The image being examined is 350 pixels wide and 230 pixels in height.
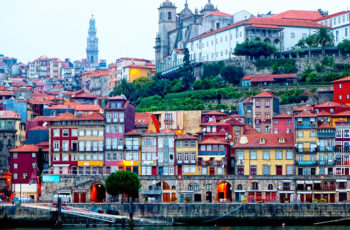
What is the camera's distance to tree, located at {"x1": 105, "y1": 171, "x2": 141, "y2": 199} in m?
85.3

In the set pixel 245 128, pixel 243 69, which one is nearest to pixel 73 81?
pixel 243 69

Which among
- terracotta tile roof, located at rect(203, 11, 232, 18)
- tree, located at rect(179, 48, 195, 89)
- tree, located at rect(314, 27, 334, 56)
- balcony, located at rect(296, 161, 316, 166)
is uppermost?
terracotta tile roof, located at rect(203, 11, 232, 18)

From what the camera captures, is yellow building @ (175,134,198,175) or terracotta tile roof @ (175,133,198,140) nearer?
yellow building @ (175,134,198,175)

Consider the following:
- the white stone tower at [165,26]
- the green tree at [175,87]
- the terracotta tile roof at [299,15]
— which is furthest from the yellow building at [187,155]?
the white stone tower at [165,26]

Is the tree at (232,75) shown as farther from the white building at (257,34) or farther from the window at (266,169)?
the window at (266,169)

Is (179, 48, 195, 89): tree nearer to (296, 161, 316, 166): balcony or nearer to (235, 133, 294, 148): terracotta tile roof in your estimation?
(235, 133, 294, 148): terracotta tile roof

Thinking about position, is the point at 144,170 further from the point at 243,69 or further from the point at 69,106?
the point at 243,69

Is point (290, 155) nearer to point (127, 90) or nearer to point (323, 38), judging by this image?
point (323, 38)

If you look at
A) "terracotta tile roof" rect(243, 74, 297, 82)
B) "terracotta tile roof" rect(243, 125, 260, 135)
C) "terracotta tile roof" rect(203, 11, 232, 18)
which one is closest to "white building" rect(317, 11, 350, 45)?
"terracotta tile roof" rect(243, 74, 297, 82)

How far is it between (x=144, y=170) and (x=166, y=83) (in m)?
46.3

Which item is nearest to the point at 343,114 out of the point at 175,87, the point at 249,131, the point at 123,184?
the point at 249,131

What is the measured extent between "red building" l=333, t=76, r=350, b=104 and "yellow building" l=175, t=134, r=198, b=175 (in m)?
26.1

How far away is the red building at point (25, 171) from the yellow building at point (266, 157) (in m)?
22.6

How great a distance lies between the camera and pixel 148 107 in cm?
12756
